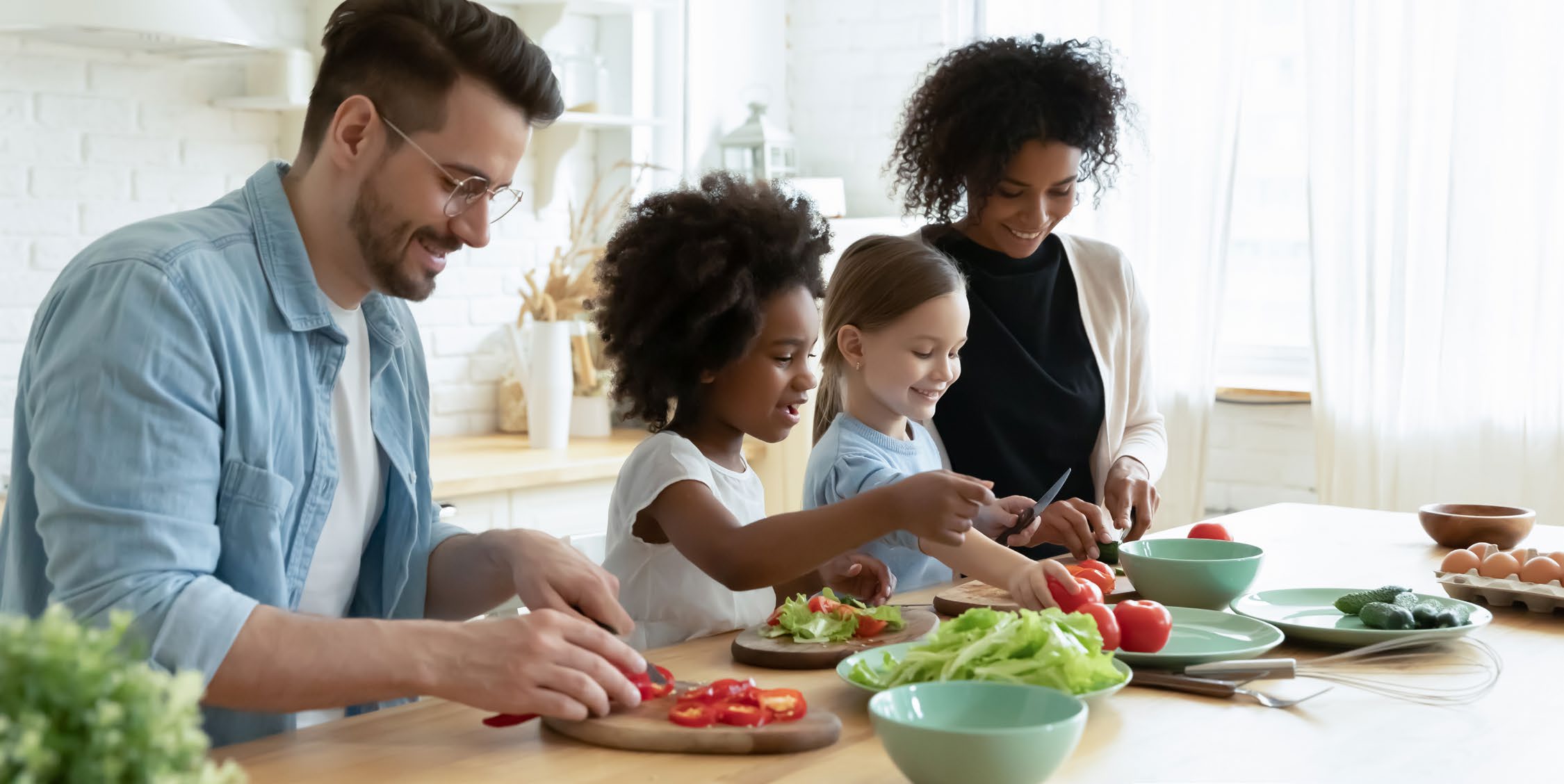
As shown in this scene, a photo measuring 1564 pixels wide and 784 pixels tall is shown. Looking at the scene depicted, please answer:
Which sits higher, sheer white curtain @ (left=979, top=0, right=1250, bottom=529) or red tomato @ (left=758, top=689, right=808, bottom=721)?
sheer white curtain @ (left=979, top=0, right=1250, bottom=529)

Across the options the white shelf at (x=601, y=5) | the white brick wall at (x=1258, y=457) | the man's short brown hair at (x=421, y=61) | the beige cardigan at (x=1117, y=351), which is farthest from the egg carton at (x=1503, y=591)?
the white shelf at (x=601, y=5)

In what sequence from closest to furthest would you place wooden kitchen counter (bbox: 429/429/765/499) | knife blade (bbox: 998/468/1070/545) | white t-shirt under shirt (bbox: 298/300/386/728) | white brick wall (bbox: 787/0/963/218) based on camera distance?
white t-shirt under shirt (bbox: 298/300/386/728) → knife blade (bbox: 998/468/1070/545) → wooden kitchen counter (bbox: 429/429/765/499) → white brick wall (bbox: 787/0/963/218)

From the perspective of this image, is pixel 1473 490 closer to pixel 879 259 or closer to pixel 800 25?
pixel 879 259

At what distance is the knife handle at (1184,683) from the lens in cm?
136

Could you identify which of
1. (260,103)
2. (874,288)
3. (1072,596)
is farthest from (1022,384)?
(260,103)

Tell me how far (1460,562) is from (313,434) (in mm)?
1449

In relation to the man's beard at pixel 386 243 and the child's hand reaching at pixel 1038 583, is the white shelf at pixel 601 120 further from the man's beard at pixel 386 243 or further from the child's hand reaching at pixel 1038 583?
the child's hand reaching at pixel 1038 583

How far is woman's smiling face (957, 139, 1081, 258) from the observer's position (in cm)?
232

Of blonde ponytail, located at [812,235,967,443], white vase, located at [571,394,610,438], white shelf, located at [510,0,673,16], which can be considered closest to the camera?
blonde ponytail, located at [812,235,967,443]

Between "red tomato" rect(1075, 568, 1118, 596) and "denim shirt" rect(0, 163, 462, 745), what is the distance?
31.4 inches

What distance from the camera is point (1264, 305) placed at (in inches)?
167

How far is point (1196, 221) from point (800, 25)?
1.62m

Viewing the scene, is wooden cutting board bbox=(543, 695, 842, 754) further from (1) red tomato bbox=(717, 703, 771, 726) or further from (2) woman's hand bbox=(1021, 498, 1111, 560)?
(2) woman's hand bbox=(1021, 498, 1111, 560)

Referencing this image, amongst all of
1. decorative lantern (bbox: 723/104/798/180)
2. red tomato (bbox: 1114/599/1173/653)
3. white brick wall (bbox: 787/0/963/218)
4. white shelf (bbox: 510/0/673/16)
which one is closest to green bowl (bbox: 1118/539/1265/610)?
red tomato (bbox: 1114/599/1173/653)
